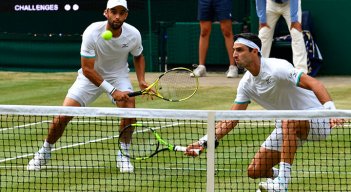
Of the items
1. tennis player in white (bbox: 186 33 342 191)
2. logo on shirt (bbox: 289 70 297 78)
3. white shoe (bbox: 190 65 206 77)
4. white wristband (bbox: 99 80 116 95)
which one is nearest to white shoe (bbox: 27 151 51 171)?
white wristband (bbox: 99 80 116 95)

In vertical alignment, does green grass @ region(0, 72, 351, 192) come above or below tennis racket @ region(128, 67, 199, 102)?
below

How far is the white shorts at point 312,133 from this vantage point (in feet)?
32.8

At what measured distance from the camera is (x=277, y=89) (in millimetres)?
9984

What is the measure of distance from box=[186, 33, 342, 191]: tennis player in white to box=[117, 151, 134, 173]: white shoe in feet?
5.08

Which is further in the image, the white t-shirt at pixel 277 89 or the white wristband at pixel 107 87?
the white wristband at pixel 107 87

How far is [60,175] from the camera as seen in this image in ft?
36.9

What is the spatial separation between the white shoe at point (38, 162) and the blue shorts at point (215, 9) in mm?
7204

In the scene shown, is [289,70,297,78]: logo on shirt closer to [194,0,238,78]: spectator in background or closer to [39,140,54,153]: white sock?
[39,140,54,153]: white sock

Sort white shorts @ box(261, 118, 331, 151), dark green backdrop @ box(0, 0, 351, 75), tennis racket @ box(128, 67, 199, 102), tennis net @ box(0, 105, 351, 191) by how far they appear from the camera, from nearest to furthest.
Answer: tennis net @ box(0, 105, 351, 191)
white shorts @ box(261, 118, 331, 151)
tennis racket @ box(128, 67, 199, 102)
dark green backdrop @ box(0, 0, 351, 75)

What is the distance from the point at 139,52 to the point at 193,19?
8.12 m

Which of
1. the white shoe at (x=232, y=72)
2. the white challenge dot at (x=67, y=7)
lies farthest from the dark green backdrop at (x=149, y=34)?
the white shoe at (x=232, y=72)

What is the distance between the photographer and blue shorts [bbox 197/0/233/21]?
60.3 ft

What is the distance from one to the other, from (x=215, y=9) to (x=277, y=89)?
8.61 metres

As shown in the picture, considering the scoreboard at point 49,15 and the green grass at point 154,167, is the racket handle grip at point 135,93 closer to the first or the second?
the green grass at point 154,167
